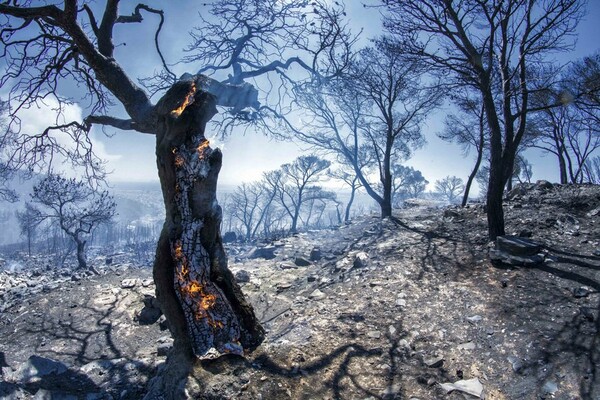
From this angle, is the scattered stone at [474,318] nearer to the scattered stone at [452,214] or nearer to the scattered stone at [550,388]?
the scattered stone at [550,388]

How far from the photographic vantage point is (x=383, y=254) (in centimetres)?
655

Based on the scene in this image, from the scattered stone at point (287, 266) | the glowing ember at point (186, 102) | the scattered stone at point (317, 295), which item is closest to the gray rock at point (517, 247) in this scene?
the scattered stone at point (317, 295)

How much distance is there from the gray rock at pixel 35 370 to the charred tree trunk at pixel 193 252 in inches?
70.6

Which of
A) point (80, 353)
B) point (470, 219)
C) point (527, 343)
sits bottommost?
point (80, 353)

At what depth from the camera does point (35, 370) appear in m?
3.49

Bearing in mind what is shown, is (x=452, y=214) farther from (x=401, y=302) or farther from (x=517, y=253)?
(x=401, y=302)

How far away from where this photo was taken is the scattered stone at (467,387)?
2.48 meters

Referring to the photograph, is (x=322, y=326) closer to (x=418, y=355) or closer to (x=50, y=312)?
(x=418, y=355)

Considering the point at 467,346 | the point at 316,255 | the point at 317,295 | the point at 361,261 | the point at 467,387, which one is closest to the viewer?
the point at 467,387

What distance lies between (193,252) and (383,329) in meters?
2.50

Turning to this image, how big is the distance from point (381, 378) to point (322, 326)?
114cm

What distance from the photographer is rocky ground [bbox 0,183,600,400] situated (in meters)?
2.59

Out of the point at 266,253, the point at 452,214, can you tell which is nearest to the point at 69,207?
the point at 266,253

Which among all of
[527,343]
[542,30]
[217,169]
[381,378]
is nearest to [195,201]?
[217,169]
